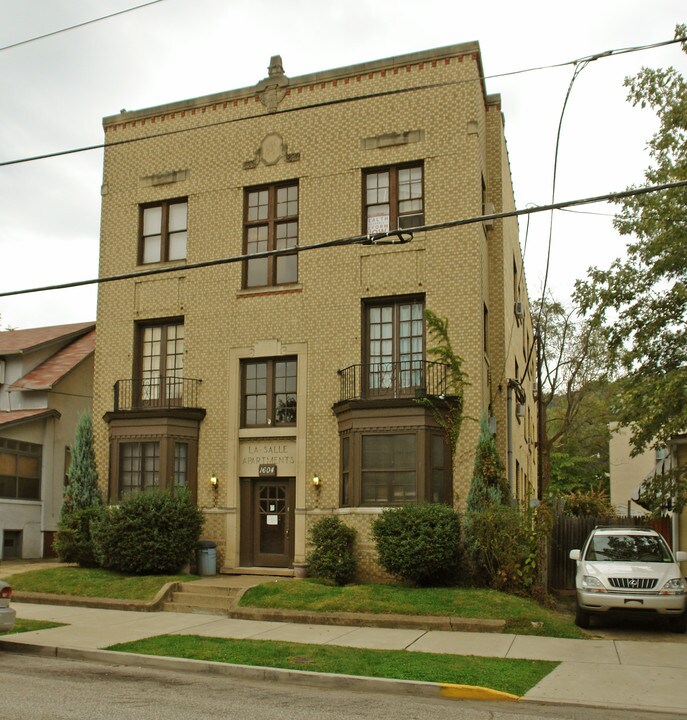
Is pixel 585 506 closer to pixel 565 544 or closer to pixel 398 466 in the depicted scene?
pixel 565 544

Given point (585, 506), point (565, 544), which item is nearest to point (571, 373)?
point (585, 506)

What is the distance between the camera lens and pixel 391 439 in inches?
748

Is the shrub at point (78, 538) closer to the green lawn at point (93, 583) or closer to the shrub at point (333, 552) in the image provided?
the green lawn at point (93, 583)

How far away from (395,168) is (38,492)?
14870mm

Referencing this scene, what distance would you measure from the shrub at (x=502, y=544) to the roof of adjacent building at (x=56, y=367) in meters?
15.1

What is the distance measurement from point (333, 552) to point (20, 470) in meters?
12.1

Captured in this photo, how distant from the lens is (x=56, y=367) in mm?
27969

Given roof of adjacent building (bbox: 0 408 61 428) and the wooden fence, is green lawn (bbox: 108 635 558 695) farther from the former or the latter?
roof of adjacent building (bbox: 0 408 61 428)

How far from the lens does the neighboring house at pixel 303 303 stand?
19469 millimetres

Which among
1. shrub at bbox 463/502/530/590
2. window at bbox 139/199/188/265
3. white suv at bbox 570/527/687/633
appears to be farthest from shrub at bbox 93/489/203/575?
white suv at bbox 570/527/687/633

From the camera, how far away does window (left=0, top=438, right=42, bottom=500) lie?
25.4 meters

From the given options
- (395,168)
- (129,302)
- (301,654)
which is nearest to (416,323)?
(395,168)

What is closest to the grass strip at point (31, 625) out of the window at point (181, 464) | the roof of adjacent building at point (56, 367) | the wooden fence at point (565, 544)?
the window at point (181, 464)

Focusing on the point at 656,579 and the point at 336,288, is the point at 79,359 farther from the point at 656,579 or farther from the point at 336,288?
the point at 656,579
